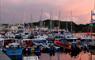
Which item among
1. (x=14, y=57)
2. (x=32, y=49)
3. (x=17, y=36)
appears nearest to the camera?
(x=14, y=57)

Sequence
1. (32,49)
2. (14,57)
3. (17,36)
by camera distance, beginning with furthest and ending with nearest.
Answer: (17,36) < (32,49) < (14,57)

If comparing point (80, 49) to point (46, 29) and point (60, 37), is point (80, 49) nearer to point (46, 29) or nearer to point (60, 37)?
point (60, 37)

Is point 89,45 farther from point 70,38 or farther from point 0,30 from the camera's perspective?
point 0,30

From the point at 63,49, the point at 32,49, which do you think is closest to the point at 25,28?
the point at 63,49

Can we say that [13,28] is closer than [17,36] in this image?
No

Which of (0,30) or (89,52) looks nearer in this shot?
(89,52)

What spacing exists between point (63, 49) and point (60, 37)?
894 centimetres

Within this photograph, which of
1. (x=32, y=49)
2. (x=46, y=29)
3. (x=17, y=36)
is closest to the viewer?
(x=32, y=49)

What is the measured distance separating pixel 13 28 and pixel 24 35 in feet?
38.1

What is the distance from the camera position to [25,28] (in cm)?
6462

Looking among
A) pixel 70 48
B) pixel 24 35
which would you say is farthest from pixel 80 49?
pixel 24 35

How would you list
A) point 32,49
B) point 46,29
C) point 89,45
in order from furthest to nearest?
point 46,29 < point 89,45 < point 32,49

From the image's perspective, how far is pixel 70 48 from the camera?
4875 cm

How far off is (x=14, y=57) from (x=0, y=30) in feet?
135
